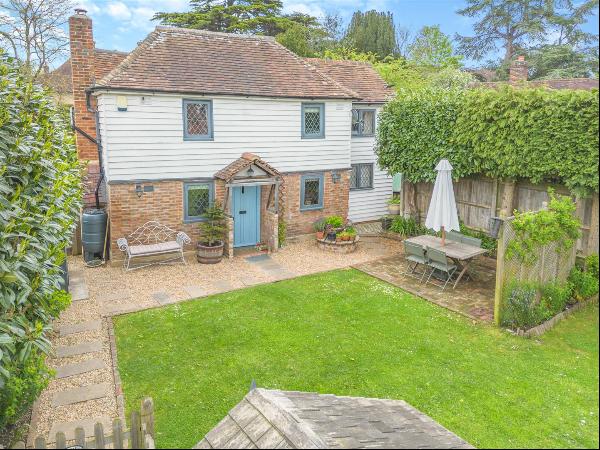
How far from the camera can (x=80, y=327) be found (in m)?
9.00

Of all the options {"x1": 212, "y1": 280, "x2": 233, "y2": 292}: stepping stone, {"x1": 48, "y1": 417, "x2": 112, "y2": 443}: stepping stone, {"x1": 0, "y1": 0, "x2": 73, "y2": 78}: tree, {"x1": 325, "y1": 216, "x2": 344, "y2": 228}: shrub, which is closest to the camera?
{"x1": 48, "y1": 417, "x2": 112, "y2": 443}: stepping stone

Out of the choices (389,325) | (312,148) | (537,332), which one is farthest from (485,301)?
(312,148)

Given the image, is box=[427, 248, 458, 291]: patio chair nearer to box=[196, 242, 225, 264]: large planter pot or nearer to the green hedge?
the green hedge

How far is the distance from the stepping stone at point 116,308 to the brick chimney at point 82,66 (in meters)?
6.92

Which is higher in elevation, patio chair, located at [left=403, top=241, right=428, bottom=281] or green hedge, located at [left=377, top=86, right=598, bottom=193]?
green hedge, located at [left=377, top=86, right=598, bottom=193]

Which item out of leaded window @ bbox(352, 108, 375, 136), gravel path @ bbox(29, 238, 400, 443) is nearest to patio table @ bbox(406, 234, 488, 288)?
gravel path @ bbox(29, 238, 400, 443)

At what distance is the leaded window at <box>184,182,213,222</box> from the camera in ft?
44.6

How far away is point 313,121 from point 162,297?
7815mm

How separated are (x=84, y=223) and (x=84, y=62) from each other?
4.99m

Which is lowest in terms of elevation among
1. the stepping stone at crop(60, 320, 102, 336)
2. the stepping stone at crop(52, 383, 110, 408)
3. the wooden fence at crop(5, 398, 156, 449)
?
the stepping stone at crop(52, 383, 110, 408)

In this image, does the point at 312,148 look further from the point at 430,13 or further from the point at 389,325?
the point at 430,13

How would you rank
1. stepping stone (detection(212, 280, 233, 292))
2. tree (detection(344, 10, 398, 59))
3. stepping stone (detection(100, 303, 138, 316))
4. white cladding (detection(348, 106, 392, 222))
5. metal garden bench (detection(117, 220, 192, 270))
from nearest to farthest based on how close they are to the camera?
stepping stone (detection(100, 303, 138, 316)) → stepping stone (detection(212, 280, 233, 292)) → metal garden bench (detection(117, 220, 192, 270)) → white cladding (detection(348, 106, 392, 222)) → tree (detection(344, 10, 398, 59))

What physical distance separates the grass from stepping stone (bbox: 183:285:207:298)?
0.38 metres

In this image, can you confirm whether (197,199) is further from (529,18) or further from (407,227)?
(529,18)
